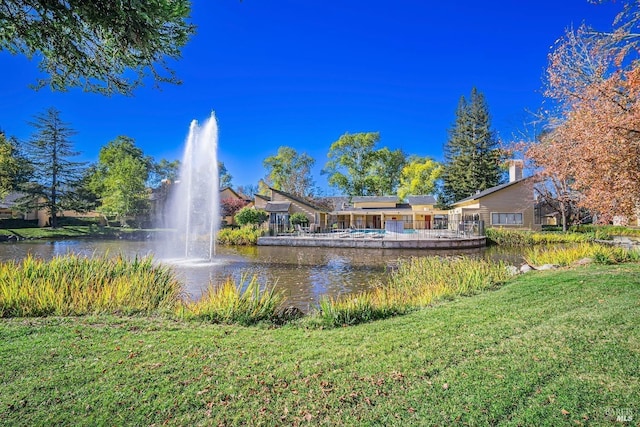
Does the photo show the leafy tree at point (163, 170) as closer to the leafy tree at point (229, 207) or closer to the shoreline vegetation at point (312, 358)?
the leafy tree at point (229, 207)

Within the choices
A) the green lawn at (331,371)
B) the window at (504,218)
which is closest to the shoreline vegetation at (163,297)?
the green lawn at (331,371)

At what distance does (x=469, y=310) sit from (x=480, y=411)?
3.08m

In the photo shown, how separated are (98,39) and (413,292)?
→ 7.21 metres

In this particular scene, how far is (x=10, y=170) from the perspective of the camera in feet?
102

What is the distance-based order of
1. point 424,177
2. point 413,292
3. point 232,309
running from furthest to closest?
1. point 424,177
2. point 413,292
3. point 232,309

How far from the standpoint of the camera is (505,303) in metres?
5.56

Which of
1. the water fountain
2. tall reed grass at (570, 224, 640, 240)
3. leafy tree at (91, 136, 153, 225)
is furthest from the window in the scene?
leafy tree at (91, 136, 153, 225)

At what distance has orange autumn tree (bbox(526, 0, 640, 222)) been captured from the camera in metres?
5.25

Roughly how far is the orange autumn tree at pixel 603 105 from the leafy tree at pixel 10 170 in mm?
40965

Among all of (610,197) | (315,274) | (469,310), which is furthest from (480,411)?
(315,274)

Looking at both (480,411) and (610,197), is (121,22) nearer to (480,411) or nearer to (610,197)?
(480,411)

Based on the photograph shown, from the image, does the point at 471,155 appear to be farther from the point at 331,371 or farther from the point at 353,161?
the point at 331,371

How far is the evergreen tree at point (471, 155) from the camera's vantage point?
39688 millimetres

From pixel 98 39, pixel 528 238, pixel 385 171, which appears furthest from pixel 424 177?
pixel 98 39
